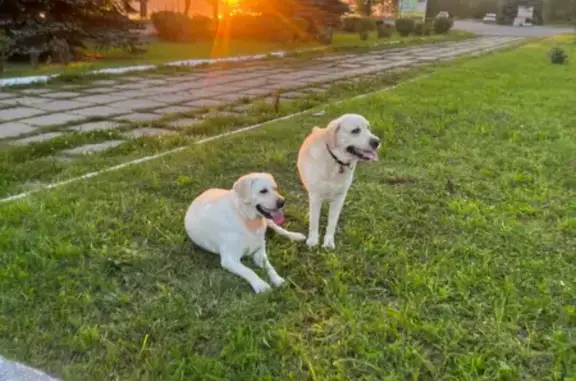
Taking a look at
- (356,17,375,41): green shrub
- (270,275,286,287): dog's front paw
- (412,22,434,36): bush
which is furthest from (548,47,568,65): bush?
(270,275,286,287): dog's front paw

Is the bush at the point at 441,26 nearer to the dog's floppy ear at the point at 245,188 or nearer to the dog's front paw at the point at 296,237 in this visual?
the dog's front paw at the point at 296,237

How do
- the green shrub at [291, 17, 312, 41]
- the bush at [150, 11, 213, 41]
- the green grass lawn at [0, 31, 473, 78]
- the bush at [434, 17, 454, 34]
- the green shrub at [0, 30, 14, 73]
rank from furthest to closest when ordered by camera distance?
the bush at [434, 17, 454, 34] < the green shrub at [291, 17, 312, 41] < the bush at [150, 11, 213, 41] < the green grass lawn at [0, 31, 473, 78] < the green shrub at [0, 30, 14, 73]

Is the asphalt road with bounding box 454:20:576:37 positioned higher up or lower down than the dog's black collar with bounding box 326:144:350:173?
higher up

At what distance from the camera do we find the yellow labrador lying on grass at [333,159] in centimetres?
314

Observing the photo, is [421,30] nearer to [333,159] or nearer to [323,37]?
[323,37]

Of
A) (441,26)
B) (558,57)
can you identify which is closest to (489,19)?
(441,26)

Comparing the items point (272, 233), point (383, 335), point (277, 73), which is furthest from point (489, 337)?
point (277, 73)

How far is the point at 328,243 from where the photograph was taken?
129 inches

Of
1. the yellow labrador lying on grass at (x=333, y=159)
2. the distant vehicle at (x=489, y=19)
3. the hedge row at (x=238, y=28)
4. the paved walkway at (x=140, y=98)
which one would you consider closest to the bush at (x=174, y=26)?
the hedge row at (x=238, y=28)

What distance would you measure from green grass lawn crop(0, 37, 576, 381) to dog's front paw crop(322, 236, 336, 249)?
0.08 meters

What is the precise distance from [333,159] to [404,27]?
23.7m

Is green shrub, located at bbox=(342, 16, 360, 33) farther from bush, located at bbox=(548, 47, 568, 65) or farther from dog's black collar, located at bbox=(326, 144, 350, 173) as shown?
dog's black collar, located at bbox=(326, 144, 350, 173)

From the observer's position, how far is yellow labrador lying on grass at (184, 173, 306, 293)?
2.85 metres

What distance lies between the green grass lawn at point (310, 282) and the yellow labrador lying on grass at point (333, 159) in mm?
202
